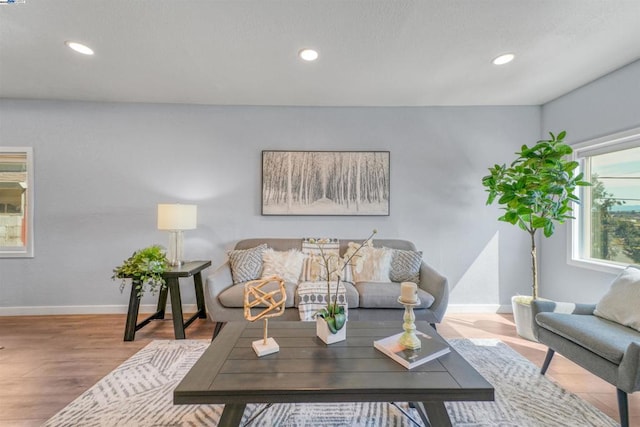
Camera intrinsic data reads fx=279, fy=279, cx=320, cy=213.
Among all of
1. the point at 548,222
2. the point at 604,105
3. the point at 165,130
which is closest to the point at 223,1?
the point at 165,130

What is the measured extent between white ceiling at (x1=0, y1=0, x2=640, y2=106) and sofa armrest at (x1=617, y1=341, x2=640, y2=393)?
2003 mm

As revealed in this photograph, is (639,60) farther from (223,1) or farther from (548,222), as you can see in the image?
(223,1)

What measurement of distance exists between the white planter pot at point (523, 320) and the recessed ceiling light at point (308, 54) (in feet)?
9.63

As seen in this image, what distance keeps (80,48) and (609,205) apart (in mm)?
4877

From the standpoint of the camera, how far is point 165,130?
10.9 feet

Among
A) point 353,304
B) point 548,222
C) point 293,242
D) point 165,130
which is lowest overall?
point 353,304

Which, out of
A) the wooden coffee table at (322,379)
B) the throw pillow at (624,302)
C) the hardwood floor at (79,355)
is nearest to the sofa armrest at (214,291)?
the hardwood floor at (79,355)

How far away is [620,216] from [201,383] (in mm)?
3654

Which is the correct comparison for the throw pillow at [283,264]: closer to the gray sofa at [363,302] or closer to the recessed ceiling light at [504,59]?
the gray sofa at [363,302]

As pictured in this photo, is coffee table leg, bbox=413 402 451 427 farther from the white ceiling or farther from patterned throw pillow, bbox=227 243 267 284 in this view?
the white ceiling

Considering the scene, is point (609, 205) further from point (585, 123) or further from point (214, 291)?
point (214, 291)

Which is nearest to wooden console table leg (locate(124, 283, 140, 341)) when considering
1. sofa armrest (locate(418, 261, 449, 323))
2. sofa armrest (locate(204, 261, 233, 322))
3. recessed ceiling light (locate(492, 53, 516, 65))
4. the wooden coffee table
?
sofa armrest (locate(204, 261, 233, 322))

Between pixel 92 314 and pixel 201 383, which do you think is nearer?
pixel 201 383

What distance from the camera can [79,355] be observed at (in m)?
→ 2.31
